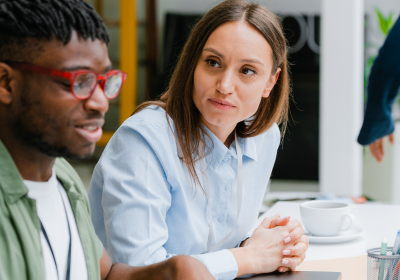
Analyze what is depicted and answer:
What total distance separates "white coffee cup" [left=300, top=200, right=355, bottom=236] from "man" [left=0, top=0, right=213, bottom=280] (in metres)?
0.77

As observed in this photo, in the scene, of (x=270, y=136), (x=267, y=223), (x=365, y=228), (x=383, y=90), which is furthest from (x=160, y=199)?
(x=383, y=90)

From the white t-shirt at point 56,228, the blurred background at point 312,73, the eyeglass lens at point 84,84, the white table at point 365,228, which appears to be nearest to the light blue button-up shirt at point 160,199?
the white table at point 365,228

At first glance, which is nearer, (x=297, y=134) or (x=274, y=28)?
(x=274, y=28)

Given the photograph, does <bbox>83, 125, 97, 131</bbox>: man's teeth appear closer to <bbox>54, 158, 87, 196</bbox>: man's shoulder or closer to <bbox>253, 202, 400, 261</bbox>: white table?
<bbox>54, 158, 87, 196</bbox>: man's shoulder

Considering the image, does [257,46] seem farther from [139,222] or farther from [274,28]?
[139,222]

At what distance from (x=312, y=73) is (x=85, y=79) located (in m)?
4.26

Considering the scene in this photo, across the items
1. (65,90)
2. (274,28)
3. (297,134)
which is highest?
(274,28)

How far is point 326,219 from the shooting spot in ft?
3.96

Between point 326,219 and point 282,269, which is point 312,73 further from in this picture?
point 282,269

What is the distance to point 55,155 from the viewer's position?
53 cm

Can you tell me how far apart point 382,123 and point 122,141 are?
Result: 2.92 feet

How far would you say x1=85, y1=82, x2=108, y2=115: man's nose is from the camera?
1.73 feet

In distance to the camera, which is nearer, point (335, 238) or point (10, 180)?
point (10, 180)

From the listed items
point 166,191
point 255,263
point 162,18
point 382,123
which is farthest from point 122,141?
point 162,18
